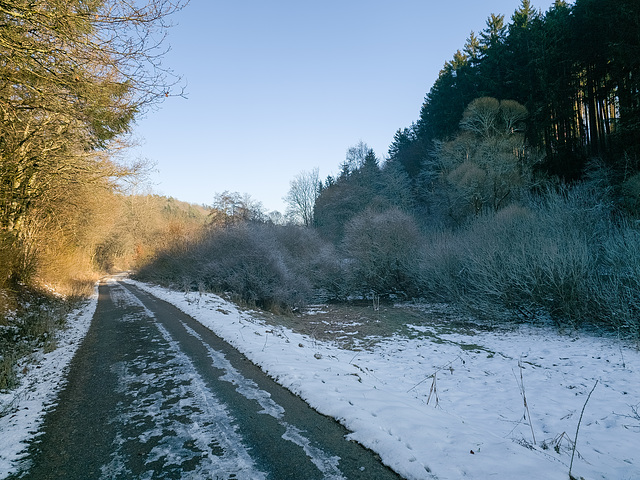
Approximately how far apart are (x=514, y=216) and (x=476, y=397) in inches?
468

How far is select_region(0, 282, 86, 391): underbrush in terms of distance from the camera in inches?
240

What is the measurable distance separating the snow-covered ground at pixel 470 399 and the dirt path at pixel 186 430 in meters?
0.25

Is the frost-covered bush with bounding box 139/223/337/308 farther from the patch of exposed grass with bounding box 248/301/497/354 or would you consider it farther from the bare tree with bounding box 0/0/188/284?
the bare tree with bounding box 0/0/188/284

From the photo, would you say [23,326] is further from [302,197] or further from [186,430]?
[302,197]

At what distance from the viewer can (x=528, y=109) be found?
24625mm

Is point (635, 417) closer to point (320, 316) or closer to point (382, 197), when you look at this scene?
point (320, 316)

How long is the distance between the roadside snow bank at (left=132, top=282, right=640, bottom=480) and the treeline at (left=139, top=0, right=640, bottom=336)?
2.62 meters

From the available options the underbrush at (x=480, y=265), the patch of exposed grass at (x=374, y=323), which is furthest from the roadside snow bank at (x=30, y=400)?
the underbrush at (x=480, y=265)

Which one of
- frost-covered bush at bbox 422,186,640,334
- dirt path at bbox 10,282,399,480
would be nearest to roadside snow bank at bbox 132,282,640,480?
dirt path at bbox 10,282,399,480

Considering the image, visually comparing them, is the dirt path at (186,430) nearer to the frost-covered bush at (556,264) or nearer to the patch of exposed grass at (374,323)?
the patch of exposed grass at (374,323)

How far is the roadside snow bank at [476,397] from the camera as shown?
3096 millimetres

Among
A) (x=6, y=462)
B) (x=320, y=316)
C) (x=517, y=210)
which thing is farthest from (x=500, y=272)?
(x=6, y=462)

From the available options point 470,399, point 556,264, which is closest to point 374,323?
point 556,264

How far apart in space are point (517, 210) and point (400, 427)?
1570cm
